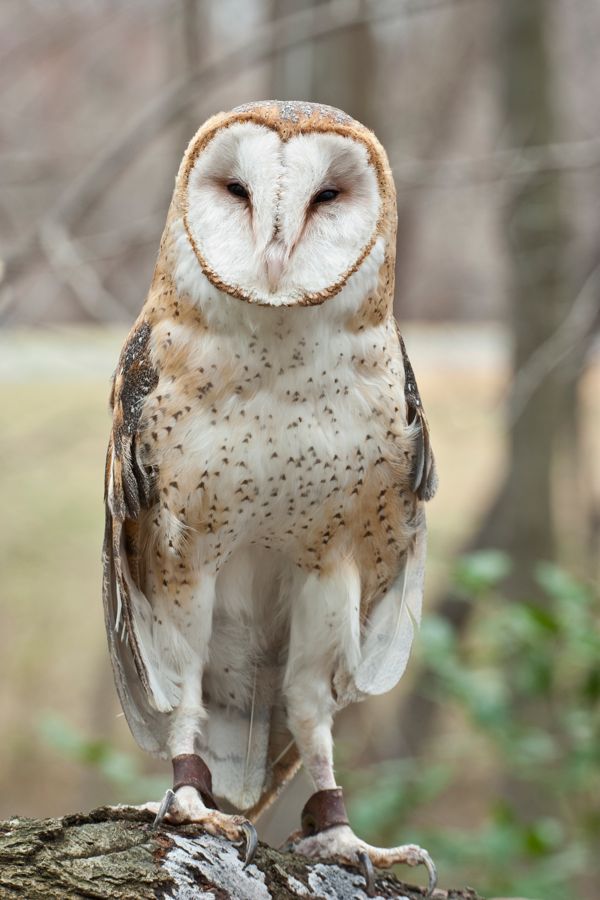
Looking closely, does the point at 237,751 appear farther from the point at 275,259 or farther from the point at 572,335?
the point at 572,335

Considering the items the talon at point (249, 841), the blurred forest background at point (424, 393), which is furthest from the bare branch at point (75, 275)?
the talon at point (249, 841)

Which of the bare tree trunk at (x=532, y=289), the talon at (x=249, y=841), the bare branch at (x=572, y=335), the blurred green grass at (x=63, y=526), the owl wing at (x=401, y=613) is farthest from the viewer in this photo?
the blurred green grass at (x=63, y=526)

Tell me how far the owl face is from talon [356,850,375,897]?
4.08 feet

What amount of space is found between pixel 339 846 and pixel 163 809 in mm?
490

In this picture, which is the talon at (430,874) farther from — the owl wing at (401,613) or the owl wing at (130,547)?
the owl wing at (130,547)

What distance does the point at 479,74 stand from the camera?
10.7 m

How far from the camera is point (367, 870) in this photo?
2.53m

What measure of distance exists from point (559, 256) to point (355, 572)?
3220 millimetres

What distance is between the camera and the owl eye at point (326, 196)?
231 cm

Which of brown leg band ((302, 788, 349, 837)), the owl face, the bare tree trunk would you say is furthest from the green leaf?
the bare tree trunk

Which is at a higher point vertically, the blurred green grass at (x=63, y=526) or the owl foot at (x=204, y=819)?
the blurred green grass at (x=63, y=526)

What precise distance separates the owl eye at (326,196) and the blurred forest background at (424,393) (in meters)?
1.58

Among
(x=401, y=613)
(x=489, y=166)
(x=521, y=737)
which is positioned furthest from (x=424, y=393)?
(x=401, y=613)

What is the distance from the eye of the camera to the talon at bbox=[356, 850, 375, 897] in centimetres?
249
